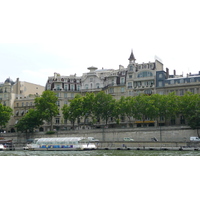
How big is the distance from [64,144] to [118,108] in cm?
1713

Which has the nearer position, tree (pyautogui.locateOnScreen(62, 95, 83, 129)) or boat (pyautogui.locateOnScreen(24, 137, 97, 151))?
boat (pyautogui.locateOnScreen(24, 137, 97, 151))

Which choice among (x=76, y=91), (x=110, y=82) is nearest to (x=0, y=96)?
(x=76, y=91)

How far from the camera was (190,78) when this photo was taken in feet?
288

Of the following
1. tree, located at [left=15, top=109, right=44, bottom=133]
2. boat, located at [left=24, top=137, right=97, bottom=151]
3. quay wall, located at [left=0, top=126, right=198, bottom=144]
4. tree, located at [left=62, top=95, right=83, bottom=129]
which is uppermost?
tree, located at [left=62, top=95, right=83, bottom=129]

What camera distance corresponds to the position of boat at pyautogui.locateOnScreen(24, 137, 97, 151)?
70625 millimetres

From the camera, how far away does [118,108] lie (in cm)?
8494

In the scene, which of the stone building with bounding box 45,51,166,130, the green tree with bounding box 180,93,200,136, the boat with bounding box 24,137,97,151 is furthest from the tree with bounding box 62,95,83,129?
the green tree with bounding box 180,93,200,136

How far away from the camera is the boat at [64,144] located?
232ft

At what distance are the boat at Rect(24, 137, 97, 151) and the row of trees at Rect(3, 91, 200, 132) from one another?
14475 millimetres

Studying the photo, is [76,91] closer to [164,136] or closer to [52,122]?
[52,122]

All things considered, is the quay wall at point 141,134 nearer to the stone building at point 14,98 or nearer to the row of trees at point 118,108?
the row of trees at point 118,108

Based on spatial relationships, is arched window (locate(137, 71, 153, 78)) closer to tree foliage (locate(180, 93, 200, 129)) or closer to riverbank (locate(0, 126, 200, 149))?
tree foliage (locate(180, 93, 200, 129))

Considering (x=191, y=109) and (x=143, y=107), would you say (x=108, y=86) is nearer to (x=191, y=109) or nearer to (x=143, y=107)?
(x=143, y=107)

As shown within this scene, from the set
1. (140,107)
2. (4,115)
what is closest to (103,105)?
(140,107)
